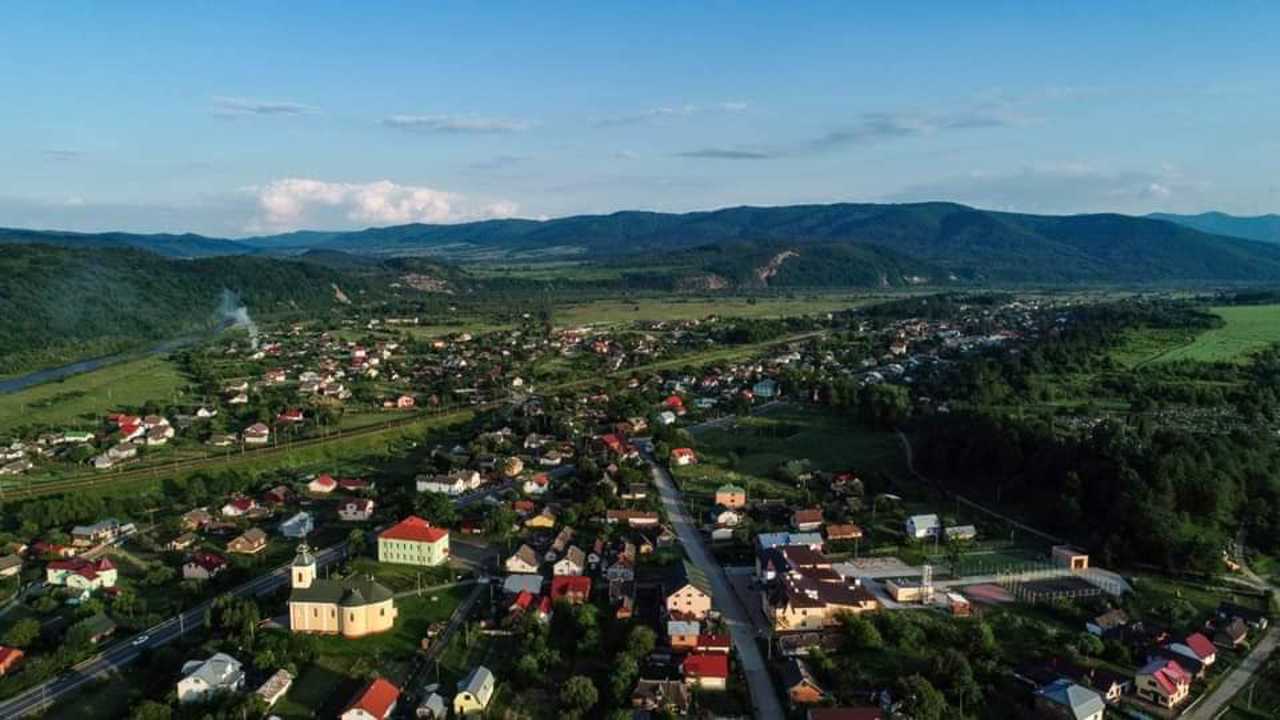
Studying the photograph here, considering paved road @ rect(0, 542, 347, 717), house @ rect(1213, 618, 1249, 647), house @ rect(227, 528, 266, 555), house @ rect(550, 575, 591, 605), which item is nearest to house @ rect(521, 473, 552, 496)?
house @ rect(227, 528, 266, 555)

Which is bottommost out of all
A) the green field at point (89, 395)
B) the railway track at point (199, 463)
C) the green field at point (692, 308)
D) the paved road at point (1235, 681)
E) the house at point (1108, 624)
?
the paved road at point (1235, 681)

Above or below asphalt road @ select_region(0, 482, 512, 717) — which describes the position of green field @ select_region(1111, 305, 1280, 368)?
above

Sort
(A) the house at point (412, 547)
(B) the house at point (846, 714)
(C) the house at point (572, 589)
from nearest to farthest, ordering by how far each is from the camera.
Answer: (B) the house at point (846, 714) → (C) the house at point (572, 589) → (A) the house at point (412, 547)

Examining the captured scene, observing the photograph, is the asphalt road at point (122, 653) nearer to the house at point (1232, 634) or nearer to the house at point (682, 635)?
the house at point (682, 635)

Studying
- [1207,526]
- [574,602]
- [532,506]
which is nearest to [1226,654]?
[1207,526]

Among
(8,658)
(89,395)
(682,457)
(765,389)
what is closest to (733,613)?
(682,457)

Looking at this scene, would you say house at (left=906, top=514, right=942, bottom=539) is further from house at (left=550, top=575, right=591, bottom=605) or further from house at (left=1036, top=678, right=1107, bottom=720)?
house at (left=550, top=575, right=591, bottom=605)

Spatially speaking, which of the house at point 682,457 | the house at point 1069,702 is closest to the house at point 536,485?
the house at point 682,457
